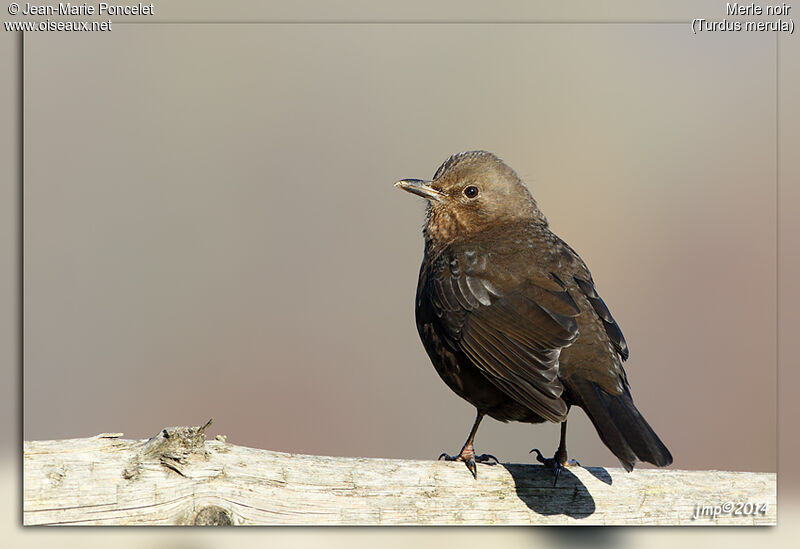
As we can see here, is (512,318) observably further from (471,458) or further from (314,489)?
(314,489)

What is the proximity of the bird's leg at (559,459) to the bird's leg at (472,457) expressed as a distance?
0.93 ft

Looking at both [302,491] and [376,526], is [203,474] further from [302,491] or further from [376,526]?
[376,526]

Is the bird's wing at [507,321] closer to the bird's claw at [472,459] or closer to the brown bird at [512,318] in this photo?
the brown bird at [512,318]

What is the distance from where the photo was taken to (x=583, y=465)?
15.2 ft

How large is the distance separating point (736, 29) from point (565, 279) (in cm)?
205

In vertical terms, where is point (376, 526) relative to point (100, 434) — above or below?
below

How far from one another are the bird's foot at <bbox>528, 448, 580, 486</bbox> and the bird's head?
59.9 inches

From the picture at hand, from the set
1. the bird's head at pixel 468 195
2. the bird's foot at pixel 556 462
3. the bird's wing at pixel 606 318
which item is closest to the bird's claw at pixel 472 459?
the bird's foot at pixel 556 462

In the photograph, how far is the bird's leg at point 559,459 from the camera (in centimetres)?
452

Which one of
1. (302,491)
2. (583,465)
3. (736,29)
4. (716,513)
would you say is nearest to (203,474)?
(302,491)

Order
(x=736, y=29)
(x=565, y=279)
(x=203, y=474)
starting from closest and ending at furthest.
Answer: (x=203, y=474) → (x=565, y=279) → (x=736, y=29)

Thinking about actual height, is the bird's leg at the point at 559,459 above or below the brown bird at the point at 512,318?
below

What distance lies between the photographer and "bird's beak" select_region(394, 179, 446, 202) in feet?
17.4

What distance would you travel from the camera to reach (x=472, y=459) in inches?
177
